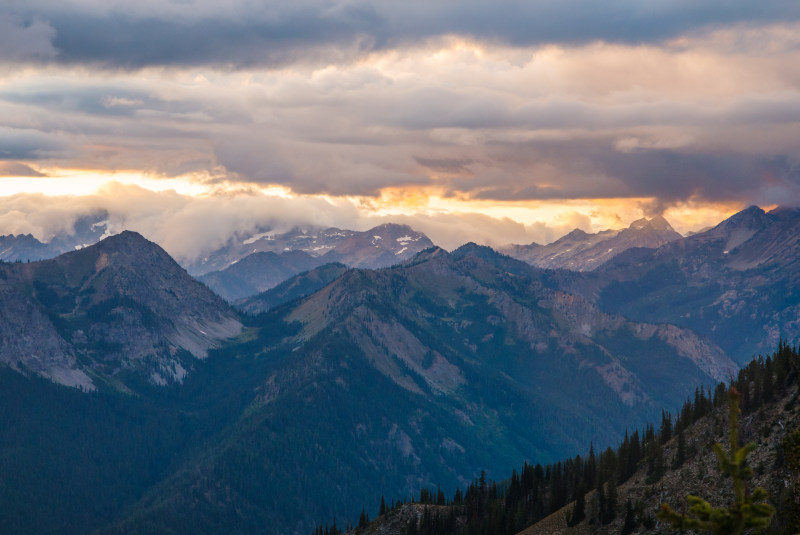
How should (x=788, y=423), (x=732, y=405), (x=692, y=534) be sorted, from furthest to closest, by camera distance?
(x=788, y=423), (x=692, y=534), (x=732, y=405)

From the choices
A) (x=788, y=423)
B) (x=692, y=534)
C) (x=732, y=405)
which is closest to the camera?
(x=732, y=405)

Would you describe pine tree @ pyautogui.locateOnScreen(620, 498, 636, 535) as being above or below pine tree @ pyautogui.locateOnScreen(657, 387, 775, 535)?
below

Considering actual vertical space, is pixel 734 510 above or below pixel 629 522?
above

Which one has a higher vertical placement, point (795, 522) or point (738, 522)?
point (738, 522)

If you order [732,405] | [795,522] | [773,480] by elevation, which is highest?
[732,405]

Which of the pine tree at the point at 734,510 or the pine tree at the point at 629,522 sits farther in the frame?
the pine tree at the point at 629,522

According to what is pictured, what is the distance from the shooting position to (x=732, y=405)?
78.6 m

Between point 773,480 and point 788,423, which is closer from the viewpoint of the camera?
point 773,480

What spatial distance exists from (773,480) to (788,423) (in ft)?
77.5

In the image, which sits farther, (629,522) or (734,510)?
(629,522)

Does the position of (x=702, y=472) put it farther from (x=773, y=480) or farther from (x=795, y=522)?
(x=795, y=522)

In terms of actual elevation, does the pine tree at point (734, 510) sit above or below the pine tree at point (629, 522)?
above

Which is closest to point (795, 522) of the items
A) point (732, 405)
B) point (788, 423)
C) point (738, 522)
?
point (738, 522)

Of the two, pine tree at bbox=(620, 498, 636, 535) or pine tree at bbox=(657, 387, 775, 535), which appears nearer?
pine tree at bbox=(657, 387, 775, 535)
